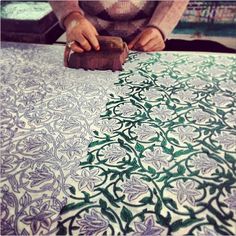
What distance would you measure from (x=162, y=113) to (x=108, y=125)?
18 cm

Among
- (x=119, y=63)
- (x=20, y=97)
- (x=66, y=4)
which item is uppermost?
(x=66, y=4)

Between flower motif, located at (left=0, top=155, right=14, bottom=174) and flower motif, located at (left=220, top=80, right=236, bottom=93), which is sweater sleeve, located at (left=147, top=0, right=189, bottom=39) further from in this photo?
flower motif, located at (left=0, top=155, right=14, bottom=174)

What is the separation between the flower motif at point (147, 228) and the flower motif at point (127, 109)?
389mm

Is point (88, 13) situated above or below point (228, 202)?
above

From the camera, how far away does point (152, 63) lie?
1186 mm

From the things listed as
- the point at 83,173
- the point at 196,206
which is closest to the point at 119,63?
the point at 83,173

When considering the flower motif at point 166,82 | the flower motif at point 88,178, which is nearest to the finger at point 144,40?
the flower motif at point 166,82

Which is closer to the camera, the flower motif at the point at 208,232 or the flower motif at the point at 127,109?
the flower motif at the point at 208,232

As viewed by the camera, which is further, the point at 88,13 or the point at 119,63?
the point at 88,13

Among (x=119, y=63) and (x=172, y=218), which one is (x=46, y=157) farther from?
(x=119, y=63)

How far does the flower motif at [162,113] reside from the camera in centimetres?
89

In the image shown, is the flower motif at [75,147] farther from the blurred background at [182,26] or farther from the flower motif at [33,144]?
the blurred background at [182,26]

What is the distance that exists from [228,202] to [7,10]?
152 cm

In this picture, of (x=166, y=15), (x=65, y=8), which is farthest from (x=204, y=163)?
(x=65, y=8)
